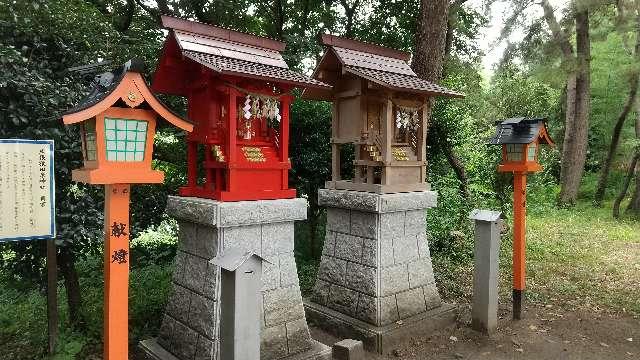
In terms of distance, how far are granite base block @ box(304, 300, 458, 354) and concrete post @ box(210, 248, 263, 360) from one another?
2.55 metres

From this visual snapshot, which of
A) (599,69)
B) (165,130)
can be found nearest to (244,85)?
(165,130)

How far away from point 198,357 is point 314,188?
15.3ft

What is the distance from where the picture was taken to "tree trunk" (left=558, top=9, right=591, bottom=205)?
15773mm

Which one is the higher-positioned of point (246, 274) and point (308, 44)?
point (308, 44)

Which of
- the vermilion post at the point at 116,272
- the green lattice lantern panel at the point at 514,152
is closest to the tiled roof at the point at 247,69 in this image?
the vermilion post at the point at 116,272

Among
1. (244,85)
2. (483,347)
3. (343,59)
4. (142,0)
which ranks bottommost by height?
(483,347)

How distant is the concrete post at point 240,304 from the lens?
3.44 metres

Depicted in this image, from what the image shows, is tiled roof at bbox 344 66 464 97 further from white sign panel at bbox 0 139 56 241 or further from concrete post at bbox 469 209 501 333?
white sign panel at bbox 0 139 56 241

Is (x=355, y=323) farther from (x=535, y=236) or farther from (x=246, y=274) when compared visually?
(x=535, y=236)

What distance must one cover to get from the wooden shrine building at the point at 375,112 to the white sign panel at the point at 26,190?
3430 mm

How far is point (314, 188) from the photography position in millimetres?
8859

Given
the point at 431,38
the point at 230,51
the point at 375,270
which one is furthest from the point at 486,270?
the point at 431,38

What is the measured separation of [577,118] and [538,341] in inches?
536

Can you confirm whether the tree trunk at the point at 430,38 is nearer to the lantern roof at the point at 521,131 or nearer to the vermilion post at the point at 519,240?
the lantern roof at the point at 521,131
